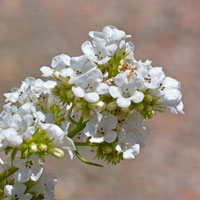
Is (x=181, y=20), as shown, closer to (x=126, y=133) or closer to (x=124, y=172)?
(x=124, y=172)

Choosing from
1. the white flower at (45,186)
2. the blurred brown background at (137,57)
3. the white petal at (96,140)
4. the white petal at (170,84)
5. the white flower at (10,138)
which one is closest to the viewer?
the white flower at (10,138)

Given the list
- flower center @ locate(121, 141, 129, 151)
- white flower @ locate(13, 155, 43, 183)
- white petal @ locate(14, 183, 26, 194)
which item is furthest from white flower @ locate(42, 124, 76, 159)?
white petal @ locate(14, 183, 26, 194)

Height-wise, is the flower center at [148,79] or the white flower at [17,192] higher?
the flower center at [148,79]

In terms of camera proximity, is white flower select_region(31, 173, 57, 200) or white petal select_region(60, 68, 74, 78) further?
white flower select_region(31, 173, 57, 200)

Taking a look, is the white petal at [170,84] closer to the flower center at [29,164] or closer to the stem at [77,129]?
the stem at [77,129]

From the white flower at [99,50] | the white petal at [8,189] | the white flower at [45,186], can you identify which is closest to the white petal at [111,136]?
the white flower at [99,50]

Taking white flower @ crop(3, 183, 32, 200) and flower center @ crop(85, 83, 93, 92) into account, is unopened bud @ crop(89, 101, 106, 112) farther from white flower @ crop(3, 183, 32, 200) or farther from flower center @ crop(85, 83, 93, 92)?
white flower @ crop(3, 183, 32, 200)

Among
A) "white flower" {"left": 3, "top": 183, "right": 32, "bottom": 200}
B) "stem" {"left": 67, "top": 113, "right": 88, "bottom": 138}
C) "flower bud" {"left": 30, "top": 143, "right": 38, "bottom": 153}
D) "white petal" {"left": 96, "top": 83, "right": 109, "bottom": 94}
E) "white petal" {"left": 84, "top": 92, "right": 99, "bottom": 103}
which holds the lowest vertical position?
"white flower" {"left": 3, "top": 183, "right": 32, "bottom": 200}

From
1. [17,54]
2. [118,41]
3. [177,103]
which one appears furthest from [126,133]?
[17,54]
